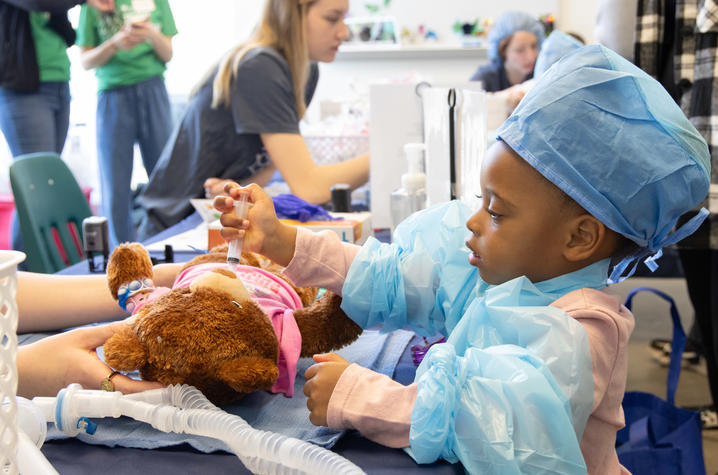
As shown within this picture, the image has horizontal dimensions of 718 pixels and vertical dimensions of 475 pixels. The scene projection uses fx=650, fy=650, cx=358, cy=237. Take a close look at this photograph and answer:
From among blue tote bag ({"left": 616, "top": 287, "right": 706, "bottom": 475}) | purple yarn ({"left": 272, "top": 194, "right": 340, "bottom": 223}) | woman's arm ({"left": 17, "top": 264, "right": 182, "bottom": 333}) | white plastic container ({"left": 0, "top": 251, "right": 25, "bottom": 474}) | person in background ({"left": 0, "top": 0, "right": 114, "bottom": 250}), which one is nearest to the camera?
white plastic container ({"left": 0, "top": 251, "right": 25, "bottom": 474})

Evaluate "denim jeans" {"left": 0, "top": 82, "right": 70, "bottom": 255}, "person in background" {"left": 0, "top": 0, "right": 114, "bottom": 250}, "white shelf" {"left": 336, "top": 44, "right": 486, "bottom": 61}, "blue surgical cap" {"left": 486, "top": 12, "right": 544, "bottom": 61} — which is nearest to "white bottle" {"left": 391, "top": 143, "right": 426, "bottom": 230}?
"person in background" {"left": 0, "top": 0, "right": 114, "bottom": 250}

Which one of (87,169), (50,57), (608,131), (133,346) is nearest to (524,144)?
(608,131)

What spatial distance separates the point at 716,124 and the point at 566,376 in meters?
1.22

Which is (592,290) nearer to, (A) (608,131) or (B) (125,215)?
(A) (608,131)

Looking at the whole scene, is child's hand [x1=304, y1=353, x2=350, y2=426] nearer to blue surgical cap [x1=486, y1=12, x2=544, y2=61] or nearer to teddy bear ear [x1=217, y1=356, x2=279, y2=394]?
teddy bear ear [x1=217, y1=356, x2=279, y2=394]

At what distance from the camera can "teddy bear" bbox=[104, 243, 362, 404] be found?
66 cm

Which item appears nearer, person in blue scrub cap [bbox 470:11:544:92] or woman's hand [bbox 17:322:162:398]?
woman's hand [bbox 17:322:162:398]

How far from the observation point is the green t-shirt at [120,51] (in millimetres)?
2889

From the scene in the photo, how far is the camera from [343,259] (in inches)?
35.4

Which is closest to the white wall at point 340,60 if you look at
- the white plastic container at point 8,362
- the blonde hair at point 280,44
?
the blonde hair at point 280,44

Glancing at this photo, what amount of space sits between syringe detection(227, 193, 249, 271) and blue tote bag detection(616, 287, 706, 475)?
790 millimetres

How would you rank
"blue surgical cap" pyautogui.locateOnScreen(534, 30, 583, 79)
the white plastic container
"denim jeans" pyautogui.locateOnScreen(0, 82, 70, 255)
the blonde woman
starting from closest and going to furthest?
the white plastic container
the blonde woman
"blue surgical cap" pyautogui.locateOnScreen(534, 30, 583, 79)
"denim jeans" pyautogui.locateOnScreen(0, 82, 70, 255)

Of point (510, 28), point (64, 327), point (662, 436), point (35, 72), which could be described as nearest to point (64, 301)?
point (64, 327)

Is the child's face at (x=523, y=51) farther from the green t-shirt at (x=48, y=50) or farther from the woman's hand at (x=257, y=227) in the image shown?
the woman's hand at (x=257, y=227)
